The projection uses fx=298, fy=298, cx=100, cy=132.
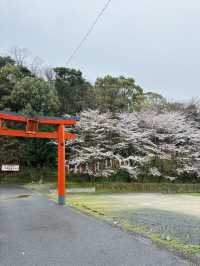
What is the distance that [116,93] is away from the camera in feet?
90.3

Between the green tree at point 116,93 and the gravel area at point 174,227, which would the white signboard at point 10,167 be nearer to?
the green tree at point 116,93

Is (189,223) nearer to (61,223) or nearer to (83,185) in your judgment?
(61,223)

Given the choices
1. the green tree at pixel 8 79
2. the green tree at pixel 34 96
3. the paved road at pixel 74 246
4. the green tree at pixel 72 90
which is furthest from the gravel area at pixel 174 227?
the green tree at pixel 8 79

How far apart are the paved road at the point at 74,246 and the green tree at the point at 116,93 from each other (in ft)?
64.4

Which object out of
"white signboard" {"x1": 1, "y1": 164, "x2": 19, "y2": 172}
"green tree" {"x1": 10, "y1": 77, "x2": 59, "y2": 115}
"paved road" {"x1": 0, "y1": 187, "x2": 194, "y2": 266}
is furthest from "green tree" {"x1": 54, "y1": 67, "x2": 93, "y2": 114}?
"paved road" {"x1": 0, "y1": 187, "x2": 194, "y2": 266}

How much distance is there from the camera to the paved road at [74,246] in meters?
3.84

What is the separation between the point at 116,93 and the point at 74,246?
77.5 feet

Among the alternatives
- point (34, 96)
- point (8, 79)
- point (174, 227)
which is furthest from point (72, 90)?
point (174, 227)

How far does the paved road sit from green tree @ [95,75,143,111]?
64.4ft

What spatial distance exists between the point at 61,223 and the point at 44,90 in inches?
756

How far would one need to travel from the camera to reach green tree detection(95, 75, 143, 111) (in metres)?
26.3

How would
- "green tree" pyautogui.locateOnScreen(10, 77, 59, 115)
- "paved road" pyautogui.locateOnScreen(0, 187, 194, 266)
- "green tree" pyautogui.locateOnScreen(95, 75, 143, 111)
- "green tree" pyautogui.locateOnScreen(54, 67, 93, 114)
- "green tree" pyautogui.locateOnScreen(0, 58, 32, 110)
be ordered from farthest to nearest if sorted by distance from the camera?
"green tree" pyautogui.locateOnScreen(54, 67, 93, 114)
"green tree" pyautogui.locateOnScreen(95, 75, 143, 111)
"green tree" pyautogui.locateOnScreen(0, 58, 32, 110)
"green tree" pyautogui.locateOnScreen(10, 77, 59, 115)
"paved road" pyautogui.locateOnScreen(0, 187, 194, 266)

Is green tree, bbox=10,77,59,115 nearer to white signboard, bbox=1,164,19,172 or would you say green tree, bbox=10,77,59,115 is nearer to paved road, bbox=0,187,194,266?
white signboard, bbox=1,164,19,172

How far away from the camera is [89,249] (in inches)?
175
